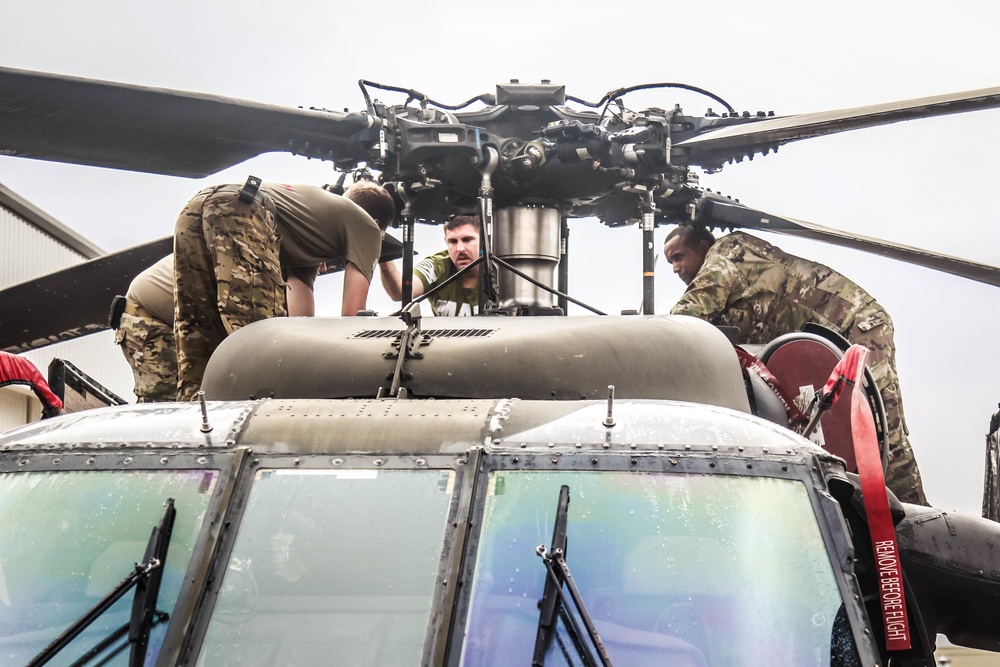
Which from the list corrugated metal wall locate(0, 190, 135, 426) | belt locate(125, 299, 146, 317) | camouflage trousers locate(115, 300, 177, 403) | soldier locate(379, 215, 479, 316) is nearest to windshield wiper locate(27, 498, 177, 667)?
camouflage trousers locate(115, 300, 177, 403)

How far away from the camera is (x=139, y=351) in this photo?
5.84 meters

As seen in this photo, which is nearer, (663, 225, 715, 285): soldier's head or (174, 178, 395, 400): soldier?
(174, 178, 395, 400): soldier

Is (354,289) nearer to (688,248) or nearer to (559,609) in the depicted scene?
(688,248)

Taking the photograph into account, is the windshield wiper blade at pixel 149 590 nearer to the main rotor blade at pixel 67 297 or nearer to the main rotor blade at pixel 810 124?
the main rotor blade at pixel 67 297

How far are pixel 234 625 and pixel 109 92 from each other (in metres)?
2.20

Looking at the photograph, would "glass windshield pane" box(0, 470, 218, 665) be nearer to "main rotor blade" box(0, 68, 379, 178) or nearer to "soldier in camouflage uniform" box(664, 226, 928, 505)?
"main rotor blade" box(0, 68, 379, 178)

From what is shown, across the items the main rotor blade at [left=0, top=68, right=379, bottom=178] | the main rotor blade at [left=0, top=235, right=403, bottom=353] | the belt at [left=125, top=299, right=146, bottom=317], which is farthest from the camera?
the belt at [left=125, top=299, right=146, bottom=317]

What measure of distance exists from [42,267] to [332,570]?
41.6ft

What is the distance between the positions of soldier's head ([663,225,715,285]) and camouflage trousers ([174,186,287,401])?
2543 millimetres

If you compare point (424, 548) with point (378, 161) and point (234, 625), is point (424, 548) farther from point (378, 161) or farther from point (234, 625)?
point (378, 161)

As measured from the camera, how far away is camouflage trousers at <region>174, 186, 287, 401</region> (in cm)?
515

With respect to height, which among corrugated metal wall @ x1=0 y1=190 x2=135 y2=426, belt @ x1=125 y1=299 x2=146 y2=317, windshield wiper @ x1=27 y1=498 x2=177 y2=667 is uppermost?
corrugated metal wall @ x1=0 y1=190 x2=135 y2=426

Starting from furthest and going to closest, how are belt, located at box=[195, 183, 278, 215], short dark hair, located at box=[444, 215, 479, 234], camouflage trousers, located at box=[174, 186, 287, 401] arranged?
short dark hair, located at box=[444, 215, 479, 234]
belt, located at box=[195, 183, 278, 215]
camouflage trousers, located at box=[174, 186, 287, 401]

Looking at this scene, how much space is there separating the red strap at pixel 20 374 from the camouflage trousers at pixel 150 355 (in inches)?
28.2
